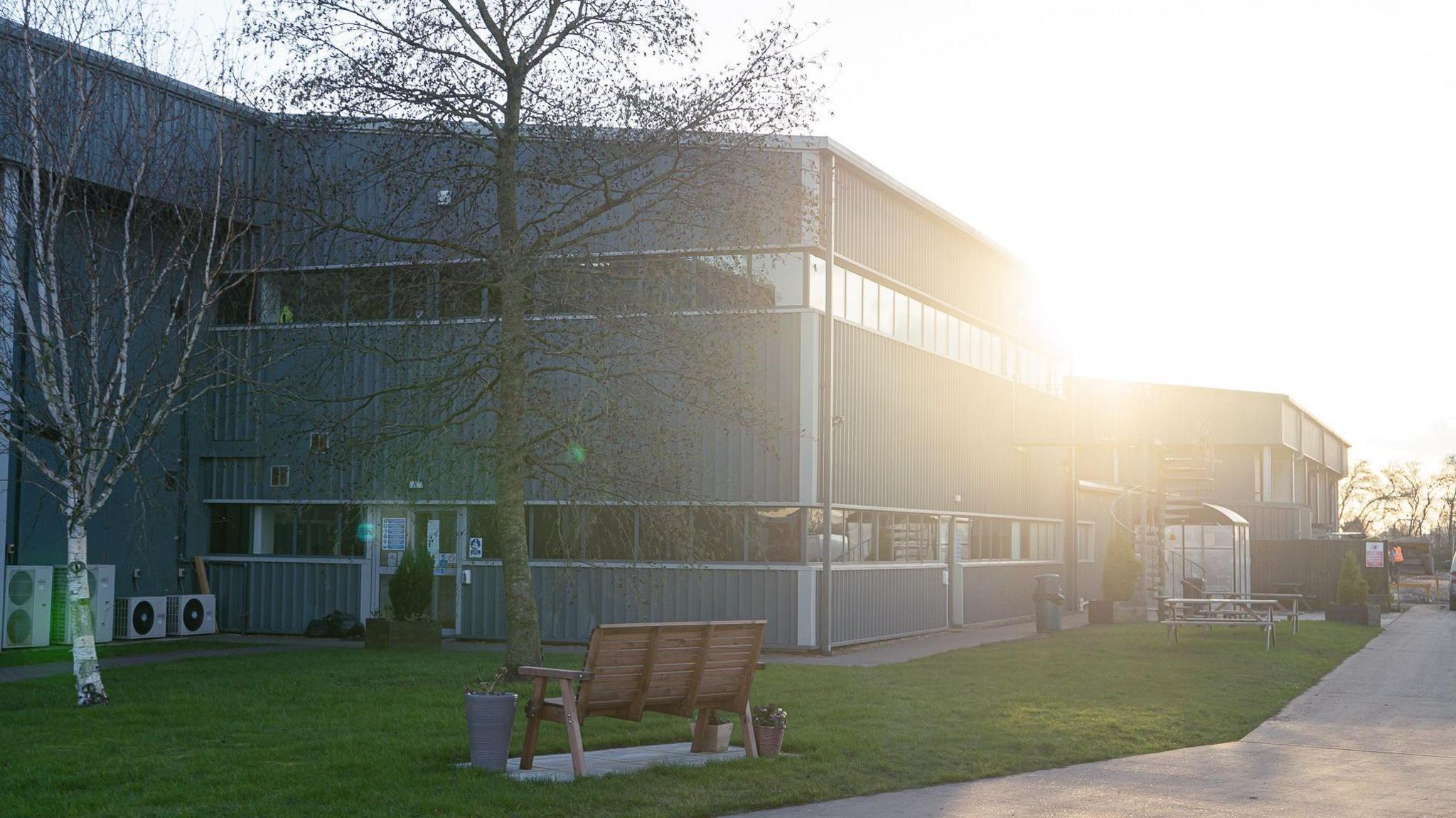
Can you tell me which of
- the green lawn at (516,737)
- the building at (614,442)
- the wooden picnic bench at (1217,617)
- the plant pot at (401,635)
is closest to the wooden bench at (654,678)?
the green lawn at (516,737)

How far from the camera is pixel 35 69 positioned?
606 inches

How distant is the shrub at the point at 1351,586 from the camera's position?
103 feet

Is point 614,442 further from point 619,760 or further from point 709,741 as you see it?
point 619,760

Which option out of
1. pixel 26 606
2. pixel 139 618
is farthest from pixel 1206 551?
pixel 26 606

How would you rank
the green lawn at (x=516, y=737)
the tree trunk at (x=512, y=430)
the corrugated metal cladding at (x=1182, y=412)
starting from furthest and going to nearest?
the corrugated metal cladding at (x=1182, y=412), the tree trunk at (x=512, y=430), the green lawn at (x=516, y=737)

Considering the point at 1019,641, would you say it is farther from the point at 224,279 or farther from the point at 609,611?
the point at 224,279

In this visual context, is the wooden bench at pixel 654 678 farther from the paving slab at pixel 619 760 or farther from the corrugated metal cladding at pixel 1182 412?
the corrugated metal cladding at pixel 1182 412

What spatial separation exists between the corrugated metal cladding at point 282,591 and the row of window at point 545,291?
7884mm

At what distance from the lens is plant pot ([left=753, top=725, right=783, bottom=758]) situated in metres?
10.4

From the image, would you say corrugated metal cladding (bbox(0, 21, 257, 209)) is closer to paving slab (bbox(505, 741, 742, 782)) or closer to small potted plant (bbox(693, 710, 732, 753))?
paving slab (bbox(505, 741, 742, 782))

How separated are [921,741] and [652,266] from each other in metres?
6.40

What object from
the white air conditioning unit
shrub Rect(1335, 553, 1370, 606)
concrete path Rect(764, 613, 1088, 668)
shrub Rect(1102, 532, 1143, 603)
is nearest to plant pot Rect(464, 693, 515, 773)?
concrete path Rect(764, 613, 1088, 668)

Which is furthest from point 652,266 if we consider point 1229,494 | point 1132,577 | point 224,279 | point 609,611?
point 1229,494

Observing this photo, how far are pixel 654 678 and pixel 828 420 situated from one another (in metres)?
12.1
